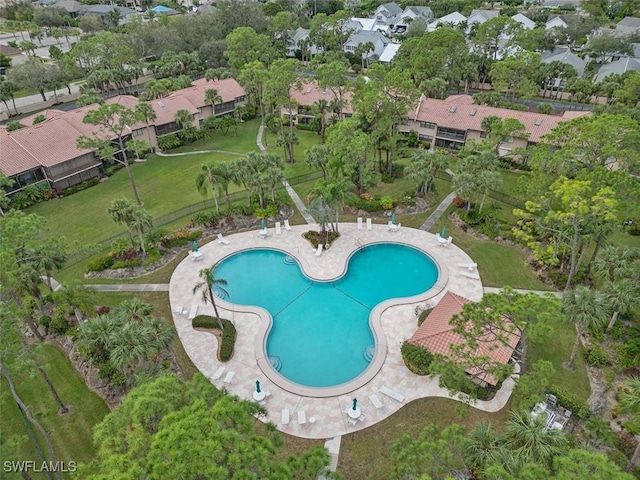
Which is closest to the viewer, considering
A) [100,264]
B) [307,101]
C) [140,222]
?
[140,222]

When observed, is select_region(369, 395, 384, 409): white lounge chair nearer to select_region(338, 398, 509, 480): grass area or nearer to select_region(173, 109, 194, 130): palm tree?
select_region(338, 398, 509, 480): grass area

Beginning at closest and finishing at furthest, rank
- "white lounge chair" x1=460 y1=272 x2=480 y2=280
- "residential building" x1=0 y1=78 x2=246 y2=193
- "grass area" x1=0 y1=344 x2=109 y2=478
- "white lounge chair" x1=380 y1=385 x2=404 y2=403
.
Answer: "grass area" x1=0 y1=344 x2=109 y2=478
"white lounge chair" x1=380 y1=385 x2=404 y2=403
"white lounge chair" x1=460 y1=272 x2=480 y2=280
"residential building" x1=0 y1=78 x2=246 y2=193

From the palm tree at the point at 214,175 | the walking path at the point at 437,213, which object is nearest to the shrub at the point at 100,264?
A: the palm tree at the point at 214,175

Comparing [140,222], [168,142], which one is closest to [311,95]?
[168,142]
